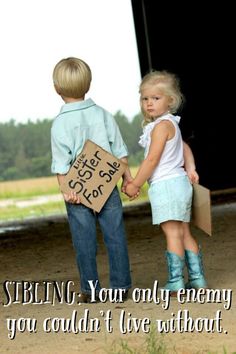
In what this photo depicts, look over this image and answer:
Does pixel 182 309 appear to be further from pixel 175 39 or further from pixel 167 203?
pixel 175 39

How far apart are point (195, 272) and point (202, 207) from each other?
354mm

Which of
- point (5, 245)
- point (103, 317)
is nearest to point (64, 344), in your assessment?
point (103, 317)

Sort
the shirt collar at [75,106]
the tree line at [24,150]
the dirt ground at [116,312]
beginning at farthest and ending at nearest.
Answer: the tree line at [24,150] < the shirt collar at [75,106] < the dirt ground at [116,312]

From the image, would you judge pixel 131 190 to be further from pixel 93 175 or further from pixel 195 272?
pixel 195 272

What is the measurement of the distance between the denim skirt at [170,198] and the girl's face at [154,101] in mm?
370

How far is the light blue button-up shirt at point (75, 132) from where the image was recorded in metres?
5.73

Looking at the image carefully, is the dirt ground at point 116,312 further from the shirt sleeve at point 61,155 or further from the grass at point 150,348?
the shirt sleeve at point 61,155

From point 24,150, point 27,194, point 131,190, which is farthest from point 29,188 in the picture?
point 131,190

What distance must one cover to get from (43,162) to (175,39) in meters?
3.28

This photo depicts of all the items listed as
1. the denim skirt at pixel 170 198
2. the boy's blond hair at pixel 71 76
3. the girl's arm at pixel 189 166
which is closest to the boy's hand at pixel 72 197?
the denim skirt at pixel 170 198

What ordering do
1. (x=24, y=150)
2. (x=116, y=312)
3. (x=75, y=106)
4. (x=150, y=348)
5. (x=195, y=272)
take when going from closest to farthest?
(x=150, y=348) → (x=116, y=312) → (x=75, y=106) → (x=195, y=272) → (x=24, y=150)

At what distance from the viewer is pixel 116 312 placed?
17.9 feet

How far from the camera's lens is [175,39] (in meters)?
14.7

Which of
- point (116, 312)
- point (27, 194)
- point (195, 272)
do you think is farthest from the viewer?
point (27, 194)
